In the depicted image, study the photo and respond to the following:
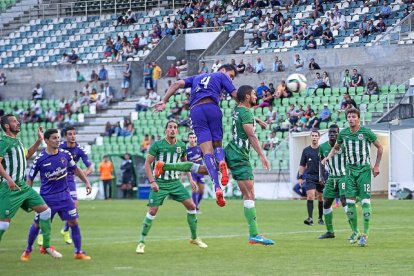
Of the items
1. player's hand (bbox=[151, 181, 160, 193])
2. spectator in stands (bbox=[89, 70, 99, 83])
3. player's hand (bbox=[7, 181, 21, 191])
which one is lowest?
player's hand (bbox=[151, 181, 160, 193])

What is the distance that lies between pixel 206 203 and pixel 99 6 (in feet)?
82.4

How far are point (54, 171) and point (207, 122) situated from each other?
2.72 metres

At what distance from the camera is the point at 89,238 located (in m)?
23.3

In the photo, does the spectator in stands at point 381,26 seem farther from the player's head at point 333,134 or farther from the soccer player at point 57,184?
the soccer player at point 57,184

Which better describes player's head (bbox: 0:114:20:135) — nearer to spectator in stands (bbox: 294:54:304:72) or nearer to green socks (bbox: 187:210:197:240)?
green socks (bbox: 187:210:197:240)

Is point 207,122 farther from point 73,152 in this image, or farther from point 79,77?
point 79,77

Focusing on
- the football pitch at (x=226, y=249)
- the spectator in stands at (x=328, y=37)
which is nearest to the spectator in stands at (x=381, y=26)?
the spectator in stands at (x=328, y=37)

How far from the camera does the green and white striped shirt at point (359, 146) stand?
746 inches

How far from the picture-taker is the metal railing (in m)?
43.8

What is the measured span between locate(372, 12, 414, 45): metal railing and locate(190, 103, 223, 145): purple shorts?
1064 inches

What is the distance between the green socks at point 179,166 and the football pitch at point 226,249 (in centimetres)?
144

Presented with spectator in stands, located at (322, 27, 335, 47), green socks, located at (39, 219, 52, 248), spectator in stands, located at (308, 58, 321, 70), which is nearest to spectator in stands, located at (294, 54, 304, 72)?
spectator in stands, located at (308, 58, 321, 70)

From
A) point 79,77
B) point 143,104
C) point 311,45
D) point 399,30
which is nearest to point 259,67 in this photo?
point 311,45

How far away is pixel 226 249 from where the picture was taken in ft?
62.7
